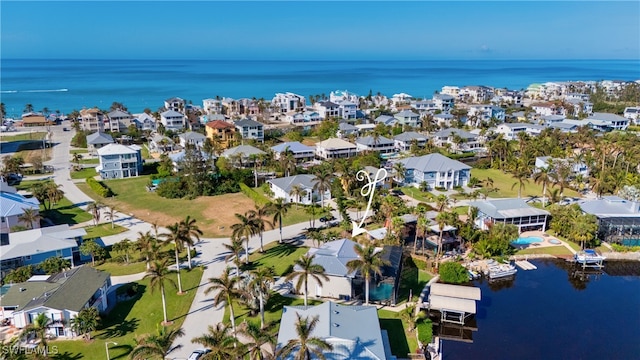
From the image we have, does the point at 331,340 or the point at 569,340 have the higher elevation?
the point at 331,340

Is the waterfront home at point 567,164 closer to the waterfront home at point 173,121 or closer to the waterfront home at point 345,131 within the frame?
the waterfront home at point 345,131

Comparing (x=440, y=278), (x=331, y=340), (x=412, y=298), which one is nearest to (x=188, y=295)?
(x=331, y=340)

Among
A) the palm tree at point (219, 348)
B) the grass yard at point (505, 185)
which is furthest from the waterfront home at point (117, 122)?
the palm tree at point (219, 348)

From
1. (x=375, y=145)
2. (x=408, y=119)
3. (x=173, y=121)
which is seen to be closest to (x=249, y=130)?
(x=173, y=121)

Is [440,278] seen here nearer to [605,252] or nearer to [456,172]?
[605,252]

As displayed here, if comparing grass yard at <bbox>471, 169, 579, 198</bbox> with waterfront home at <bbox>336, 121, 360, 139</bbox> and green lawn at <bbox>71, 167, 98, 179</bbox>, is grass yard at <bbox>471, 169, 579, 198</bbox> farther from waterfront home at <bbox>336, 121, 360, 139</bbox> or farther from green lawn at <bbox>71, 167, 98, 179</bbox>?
green lawn at <bbox>71, 167, 98, 179</bbox>
